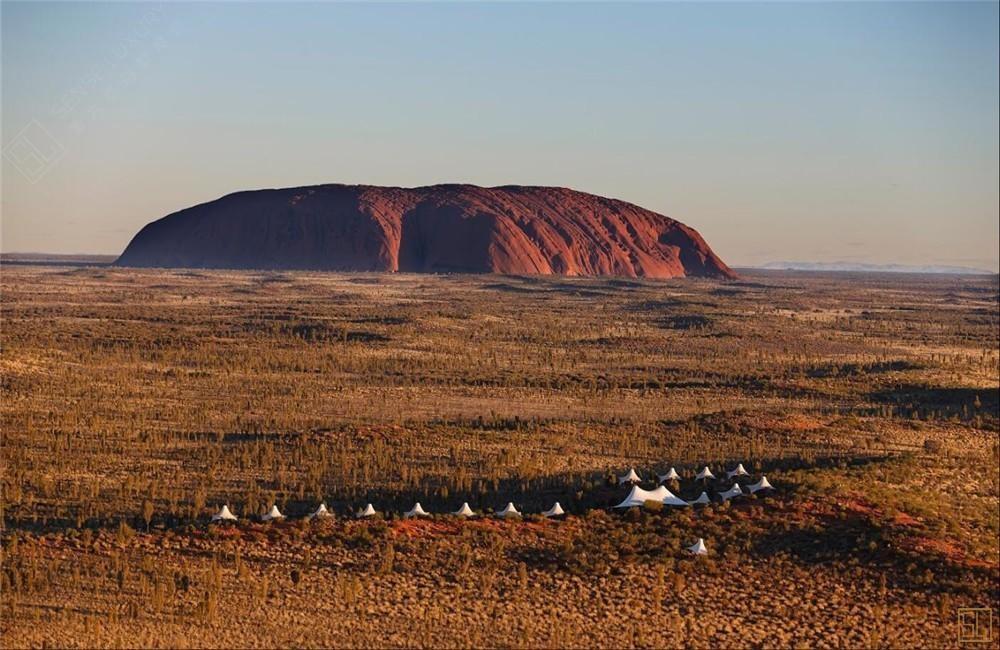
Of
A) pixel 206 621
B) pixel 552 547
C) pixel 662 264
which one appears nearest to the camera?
pixel 206 621

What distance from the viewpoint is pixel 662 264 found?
16475 centimetres

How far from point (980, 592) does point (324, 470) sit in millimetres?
12847

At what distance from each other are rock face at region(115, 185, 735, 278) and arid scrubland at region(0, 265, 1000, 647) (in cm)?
9509

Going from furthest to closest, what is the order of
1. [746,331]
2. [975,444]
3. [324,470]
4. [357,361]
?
[746,331], [357,361], [975,444], [324,470]

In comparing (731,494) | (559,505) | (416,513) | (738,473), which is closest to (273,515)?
(416,513)

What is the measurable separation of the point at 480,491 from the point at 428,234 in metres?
134

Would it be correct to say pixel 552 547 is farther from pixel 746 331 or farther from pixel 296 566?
pixel 746 331

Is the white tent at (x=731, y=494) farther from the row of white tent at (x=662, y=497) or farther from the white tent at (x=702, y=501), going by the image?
the white tent at (x=702, y=501)

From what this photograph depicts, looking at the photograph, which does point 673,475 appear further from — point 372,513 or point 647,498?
point 372,513

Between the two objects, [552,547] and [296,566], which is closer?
[296,566]

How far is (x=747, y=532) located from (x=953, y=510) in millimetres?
4837

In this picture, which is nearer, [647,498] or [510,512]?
[510,512]

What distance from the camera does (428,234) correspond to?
518 feet

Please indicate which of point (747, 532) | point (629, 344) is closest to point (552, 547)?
point (747, 532)
